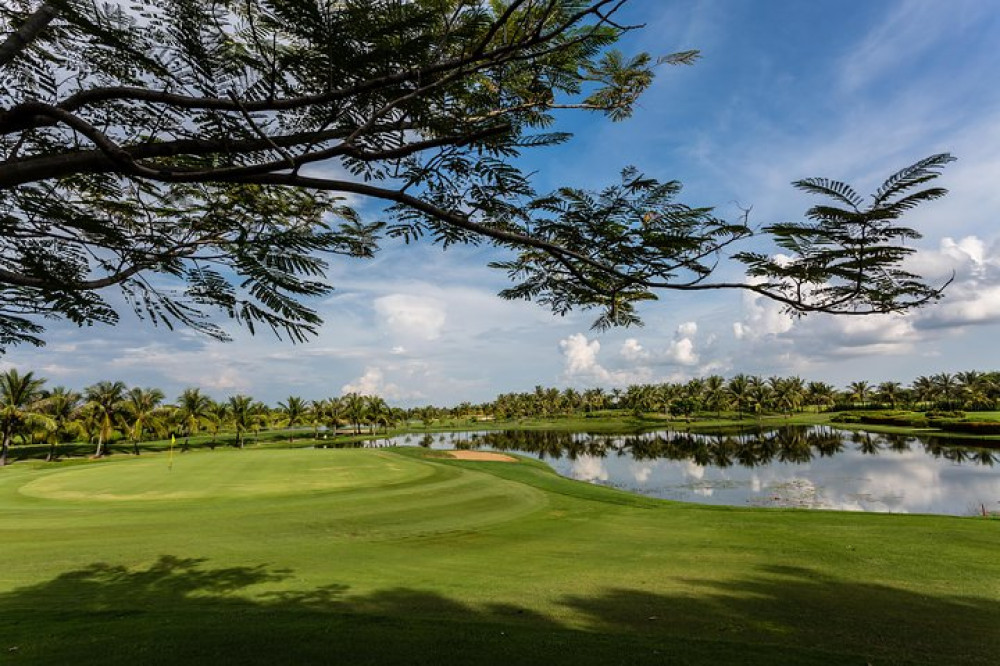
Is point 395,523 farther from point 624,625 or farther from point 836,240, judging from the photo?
point 836,240

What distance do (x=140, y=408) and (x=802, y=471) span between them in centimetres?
6756

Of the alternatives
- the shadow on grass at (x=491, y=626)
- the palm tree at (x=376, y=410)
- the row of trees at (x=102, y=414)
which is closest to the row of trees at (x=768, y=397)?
the palm tree at (x=376, y=410)

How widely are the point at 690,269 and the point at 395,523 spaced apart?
1319cm

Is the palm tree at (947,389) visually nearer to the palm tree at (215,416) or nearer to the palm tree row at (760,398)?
the palm tree row at (760,398)

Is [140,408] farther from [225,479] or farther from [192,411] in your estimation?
[225,479]

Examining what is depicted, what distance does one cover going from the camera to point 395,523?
1470cm

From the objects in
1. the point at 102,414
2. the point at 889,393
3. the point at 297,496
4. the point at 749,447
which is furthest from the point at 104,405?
the point at 889,393

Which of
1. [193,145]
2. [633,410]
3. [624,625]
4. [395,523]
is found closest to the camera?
[193,145]

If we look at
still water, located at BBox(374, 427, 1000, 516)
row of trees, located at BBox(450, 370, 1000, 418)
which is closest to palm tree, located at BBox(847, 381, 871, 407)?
row of trees, located at BBox(450, 370, 1000, 418)

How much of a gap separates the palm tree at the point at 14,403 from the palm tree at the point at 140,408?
8.95 meters

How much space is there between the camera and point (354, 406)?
8588 centimetres

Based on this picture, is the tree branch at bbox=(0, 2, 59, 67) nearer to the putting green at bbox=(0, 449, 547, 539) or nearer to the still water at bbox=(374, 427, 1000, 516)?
the putting green at bbox=(0, 449, 547, 539)

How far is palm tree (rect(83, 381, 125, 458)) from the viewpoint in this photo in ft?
172

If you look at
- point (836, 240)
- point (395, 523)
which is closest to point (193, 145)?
point (836, 240)
